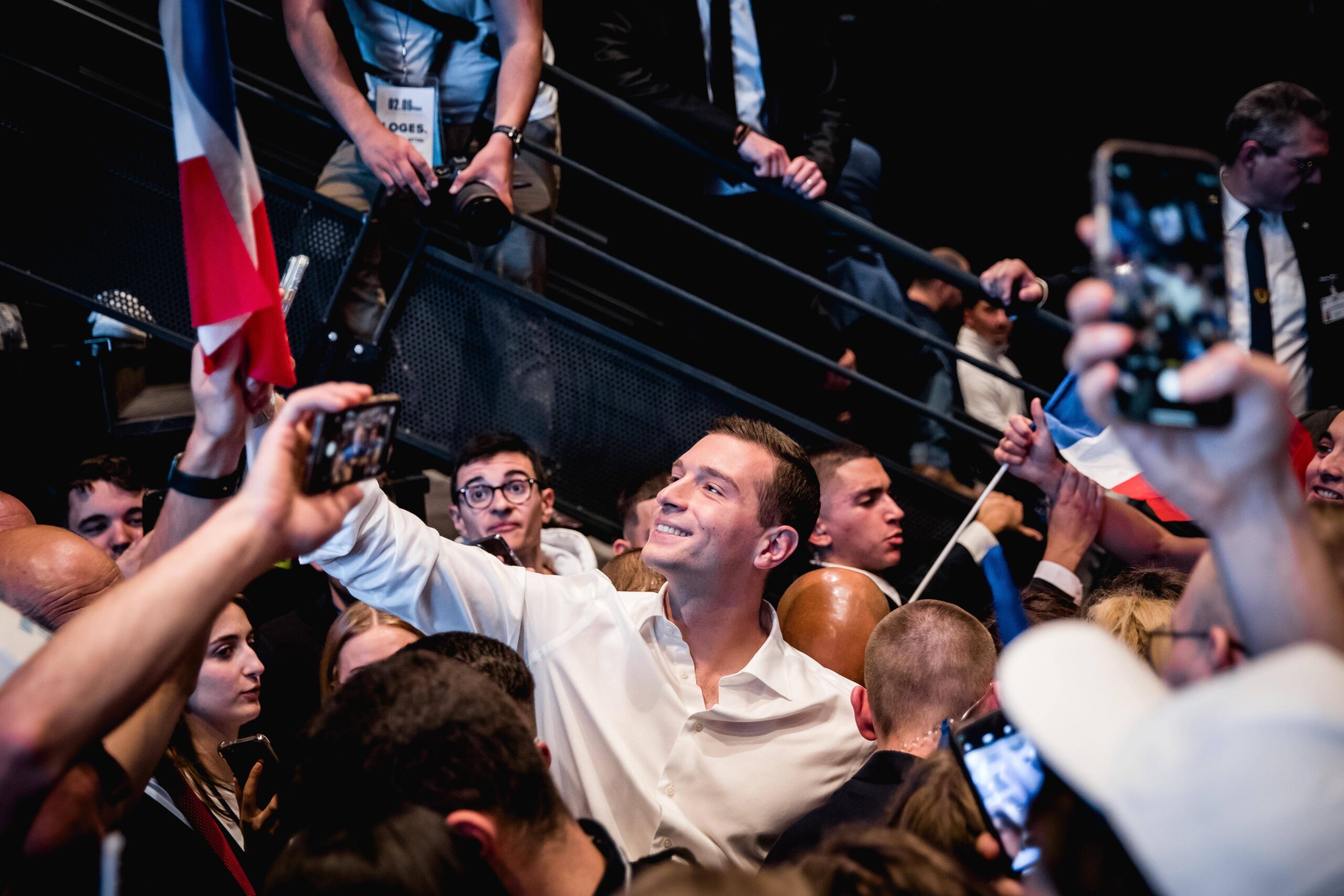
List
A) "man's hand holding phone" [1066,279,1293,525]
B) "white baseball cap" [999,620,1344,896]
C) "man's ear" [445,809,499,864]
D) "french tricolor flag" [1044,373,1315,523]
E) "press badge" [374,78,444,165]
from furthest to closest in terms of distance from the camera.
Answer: "press badge" [374,78,444,165], "french tricolor flag" [1044,373,1315,523], "man's ear" [445,809,499,864], "man's hand holding phone" [1066,279,1293,525], "white baseball cap" [999,620,1344,896]

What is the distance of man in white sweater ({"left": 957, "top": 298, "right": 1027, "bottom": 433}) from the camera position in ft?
16.5

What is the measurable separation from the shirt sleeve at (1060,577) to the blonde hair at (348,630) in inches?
70.9

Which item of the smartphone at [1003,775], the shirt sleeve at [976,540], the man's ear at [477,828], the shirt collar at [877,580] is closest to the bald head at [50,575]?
the man's ear at [477,828]

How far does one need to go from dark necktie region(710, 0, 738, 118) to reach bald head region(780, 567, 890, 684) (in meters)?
1.80

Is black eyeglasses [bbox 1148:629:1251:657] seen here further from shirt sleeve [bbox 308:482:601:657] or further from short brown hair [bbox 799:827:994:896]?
shirt sleeve [bbox 308:482:601:657]

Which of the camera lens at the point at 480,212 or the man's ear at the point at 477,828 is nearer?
the man's ear at the point at 477,828

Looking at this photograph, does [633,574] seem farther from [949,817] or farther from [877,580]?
[949,817]

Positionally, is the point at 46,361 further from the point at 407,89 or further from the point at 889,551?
the point at 889,551

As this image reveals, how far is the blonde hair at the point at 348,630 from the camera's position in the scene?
262 centimetres

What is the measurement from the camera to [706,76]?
3.81 meters

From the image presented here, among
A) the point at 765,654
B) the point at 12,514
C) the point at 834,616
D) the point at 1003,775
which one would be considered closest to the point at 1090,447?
Answer: the point at 834,616

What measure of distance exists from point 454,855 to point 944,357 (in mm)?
4023

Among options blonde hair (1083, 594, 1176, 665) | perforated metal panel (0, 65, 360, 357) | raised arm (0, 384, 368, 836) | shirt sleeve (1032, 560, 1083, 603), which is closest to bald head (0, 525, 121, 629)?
raised arm (0, 384, 368, 836)

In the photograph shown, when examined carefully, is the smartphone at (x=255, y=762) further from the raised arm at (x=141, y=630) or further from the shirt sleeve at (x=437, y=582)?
the raised arm at (x=141, y=630)
